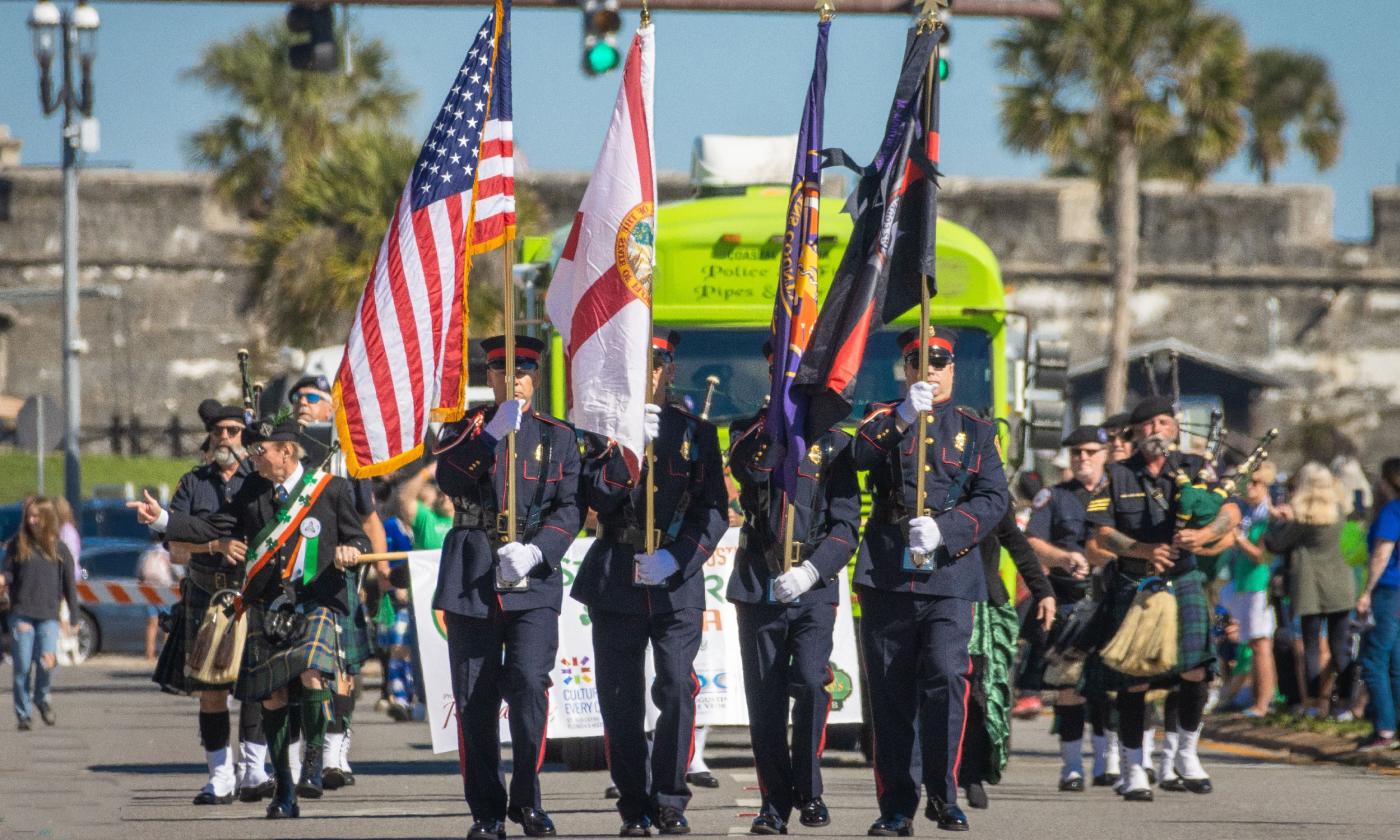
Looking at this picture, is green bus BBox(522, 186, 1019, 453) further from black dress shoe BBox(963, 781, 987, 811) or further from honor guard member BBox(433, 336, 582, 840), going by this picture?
honor guard member BBox(433, 336, 582, 840)

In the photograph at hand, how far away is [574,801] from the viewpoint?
466 inches

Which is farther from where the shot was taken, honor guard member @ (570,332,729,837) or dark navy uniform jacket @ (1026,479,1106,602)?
dark navy uniform jacket @ (1026,479,1106,602)

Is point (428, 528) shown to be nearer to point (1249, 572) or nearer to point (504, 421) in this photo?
point (1249, 572)

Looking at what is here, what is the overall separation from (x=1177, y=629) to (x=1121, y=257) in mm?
21714

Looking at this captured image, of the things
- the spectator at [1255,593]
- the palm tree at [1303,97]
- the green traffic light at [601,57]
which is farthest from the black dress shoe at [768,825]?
the palm tree at [1303,97]

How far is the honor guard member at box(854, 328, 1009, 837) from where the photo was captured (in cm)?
966

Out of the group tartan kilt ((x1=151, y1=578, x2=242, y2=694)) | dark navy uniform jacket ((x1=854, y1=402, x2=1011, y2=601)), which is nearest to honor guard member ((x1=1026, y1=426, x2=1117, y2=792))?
dark navy uniform jacket ((x1=854, y1=402, x2=1011, y2=601))

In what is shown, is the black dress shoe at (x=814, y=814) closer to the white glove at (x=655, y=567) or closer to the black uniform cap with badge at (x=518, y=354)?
the white glove at (x=655, y=567)

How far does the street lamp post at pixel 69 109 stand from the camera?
2498 cm

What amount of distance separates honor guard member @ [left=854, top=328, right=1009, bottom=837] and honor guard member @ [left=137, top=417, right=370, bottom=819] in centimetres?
279

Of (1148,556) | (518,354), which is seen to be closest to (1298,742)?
(1148,556)

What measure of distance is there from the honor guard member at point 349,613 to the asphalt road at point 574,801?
21 cm

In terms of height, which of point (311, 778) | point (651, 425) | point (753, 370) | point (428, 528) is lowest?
point (311, 778)

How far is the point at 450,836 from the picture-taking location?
1009 cm
